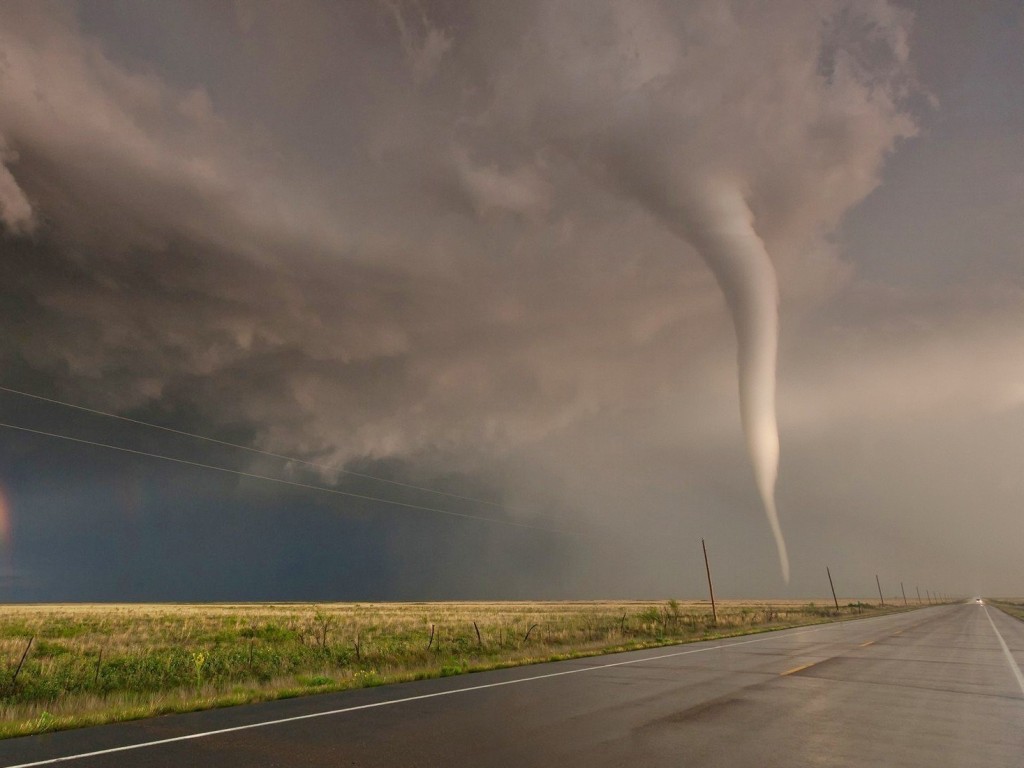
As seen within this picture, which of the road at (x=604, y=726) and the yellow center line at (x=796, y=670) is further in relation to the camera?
the yellow center line at (x=796, y=670)

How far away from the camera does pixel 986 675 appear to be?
598 inches

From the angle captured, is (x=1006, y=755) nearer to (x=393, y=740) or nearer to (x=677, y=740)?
(x=677, y=740)

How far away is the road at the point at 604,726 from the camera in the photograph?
6898 mm

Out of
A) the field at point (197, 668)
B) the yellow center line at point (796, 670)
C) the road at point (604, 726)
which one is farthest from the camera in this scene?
the yellow center line at point (796, 670)

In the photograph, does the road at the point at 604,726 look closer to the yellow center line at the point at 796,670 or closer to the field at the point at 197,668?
the yellow center line at the point at 796,670

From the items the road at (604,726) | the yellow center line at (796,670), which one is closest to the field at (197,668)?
the road at (604,726)

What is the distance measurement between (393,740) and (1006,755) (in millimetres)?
7532

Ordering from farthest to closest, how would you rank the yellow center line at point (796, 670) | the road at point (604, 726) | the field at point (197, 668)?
the yellow center line at point (796, 670)
the field at point (197, 668)
the road at point (604, 726)

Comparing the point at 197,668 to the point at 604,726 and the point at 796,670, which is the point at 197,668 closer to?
the point at 604,726

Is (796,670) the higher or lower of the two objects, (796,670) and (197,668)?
the lower

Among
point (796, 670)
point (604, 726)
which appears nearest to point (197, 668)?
point (604, 726)

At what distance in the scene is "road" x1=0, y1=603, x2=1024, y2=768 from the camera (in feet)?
22.6

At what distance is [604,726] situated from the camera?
8453mm

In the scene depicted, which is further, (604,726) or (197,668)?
(197,668)
